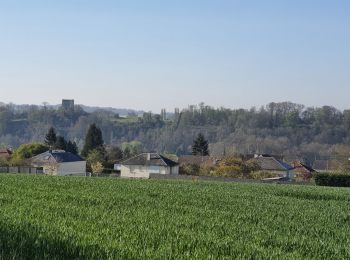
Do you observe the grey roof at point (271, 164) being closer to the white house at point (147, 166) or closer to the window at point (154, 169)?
the white house at point (147, 166)

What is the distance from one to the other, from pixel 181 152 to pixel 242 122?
27.0 meters

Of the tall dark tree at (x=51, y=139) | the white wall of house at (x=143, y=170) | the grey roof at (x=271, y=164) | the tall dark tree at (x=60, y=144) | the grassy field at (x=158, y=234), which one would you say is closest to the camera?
the grassy field at (x=158, y=234)

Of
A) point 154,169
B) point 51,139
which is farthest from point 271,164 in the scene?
point 51,139

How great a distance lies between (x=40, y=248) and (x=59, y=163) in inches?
3331

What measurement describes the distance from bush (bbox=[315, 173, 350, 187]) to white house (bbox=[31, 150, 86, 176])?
42138mm

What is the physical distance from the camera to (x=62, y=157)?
9294cm

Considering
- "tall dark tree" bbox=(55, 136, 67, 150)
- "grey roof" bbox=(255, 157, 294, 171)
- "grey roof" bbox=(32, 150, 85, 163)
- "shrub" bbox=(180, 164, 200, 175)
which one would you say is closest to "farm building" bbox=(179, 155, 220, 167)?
"shrub" bbox=(180, 164, 200, 175)

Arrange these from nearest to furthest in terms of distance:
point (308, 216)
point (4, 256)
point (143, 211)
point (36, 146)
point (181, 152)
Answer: point (4, 256) → point (143, 211) → point (308, 216) → point (36, 146) → point (181, 152)

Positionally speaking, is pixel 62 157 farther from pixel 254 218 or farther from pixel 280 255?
pixel 280 255

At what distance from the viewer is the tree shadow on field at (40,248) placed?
742 centimetres

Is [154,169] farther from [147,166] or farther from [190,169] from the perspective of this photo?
[190,169]

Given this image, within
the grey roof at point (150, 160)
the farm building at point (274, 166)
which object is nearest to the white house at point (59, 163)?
the grey roof at point (150, 160)

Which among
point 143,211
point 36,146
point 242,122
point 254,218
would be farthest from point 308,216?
point 242,122

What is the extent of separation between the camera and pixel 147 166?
10044 centimetres
